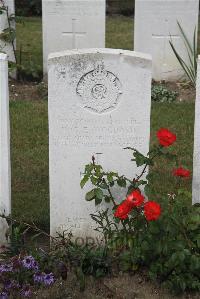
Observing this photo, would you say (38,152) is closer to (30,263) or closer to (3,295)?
(30,263)

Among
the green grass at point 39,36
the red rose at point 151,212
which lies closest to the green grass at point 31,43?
the green grass at point 39,36

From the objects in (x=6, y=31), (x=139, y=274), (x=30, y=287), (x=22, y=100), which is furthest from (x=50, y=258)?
(x=6, y=31)

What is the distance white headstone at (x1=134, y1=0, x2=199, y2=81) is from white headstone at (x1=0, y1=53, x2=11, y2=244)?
177 inches

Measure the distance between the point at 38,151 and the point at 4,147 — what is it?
6.69 ft

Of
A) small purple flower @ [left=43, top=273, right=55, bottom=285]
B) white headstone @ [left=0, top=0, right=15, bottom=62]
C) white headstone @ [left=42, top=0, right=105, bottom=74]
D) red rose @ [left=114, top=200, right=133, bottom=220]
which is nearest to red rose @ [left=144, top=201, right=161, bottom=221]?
red rose @ [left=114, top=200, right=133, bottom=220]

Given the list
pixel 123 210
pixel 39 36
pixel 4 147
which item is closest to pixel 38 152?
pixel 4 147

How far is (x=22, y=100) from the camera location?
27.1 ft

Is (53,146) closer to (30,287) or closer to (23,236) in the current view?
(23,236)

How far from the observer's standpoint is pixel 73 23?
8.84 meters

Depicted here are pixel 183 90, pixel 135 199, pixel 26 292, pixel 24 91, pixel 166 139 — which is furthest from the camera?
pixel 183 90

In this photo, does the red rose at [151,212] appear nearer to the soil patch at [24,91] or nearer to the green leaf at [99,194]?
the green leaf at [99,194]

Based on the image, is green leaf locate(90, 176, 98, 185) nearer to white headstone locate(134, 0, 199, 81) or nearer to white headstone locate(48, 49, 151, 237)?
white headstone locate(48, 49, 151, 237)

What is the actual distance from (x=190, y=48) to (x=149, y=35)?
0.52 m

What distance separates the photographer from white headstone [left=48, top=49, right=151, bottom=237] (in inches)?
175
